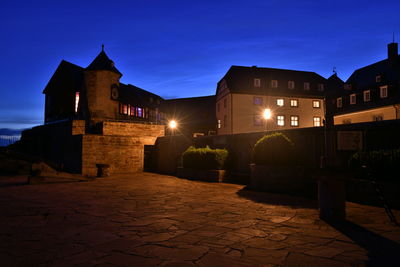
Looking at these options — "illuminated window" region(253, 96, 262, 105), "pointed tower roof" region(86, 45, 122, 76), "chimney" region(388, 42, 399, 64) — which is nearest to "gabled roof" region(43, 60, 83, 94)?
"pointed tower roof" region(86, 45, 122, 76)

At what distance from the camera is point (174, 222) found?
535cm

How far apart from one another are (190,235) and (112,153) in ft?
52.2

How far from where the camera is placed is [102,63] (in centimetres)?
3084

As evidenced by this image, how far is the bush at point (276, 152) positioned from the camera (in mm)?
9492

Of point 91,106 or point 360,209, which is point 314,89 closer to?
point 91,106

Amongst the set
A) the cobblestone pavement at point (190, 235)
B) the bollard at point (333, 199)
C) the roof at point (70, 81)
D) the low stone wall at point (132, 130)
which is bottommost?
the cobblestone pavement at point (190, 235)

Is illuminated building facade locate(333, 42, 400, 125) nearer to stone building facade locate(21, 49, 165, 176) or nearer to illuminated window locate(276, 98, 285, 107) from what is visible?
illuminated window locate(276, 98, 285, 107)

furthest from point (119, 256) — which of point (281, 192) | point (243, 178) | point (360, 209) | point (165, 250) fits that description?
point (243, 178)


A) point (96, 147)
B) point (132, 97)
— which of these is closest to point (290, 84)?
point (132, 97)

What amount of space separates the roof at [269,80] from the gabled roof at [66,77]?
18.4 m

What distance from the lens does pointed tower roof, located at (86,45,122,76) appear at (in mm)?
30266

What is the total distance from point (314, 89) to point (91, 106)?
2930 centimetres

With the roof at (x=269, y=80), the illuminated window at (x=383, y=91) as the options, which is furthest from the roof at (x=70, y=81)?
the illuminated window at (x=383, y=91)

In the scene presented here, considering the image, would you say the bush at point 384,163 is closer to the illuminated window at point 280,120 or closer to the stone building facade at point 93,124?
the stone building facade at point 93,124
